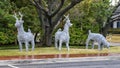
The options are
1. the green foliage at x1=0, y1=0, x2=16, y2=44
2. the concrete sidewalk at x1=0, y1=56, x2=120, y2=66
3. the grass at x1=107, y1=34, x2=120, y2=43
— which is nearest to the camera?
the concrete sidewalk at x1=0, y1=56, x2=120, y2=66

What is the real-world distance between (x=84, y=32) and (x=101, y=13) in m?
2.56

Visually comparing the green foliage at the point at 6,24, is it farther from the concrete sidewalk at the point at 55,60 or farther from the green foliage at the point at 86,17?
the concrete sidewalk at the point at 55,60

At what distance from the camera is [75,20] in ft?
103

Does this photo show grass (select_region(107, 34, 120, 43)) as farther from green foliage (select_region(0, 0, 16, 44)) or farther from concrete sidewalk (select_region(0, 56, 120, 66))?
concrete sidewalk (select_region(0, 56, 120, 66))

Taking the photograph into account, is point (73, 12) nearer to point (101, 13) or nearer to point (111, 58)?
point (101, 13)

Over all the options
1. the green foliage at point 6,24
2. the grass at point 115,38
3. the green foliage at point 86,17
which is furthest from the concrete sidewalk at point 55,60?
the grass at point 115,38

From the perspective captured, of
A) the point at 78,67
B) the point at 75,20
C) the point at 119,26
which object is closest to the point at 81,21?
the point at 75,20

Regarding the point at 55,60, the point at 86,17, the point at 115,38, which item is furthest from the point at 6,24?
the point at 115,38

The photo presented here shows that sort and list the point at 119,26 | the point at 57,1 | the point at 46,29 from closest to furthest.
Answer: the point at 46,29 < the point at 57,1 < the point at 119,26

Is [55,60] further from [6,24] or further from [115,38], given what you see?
[115,38]

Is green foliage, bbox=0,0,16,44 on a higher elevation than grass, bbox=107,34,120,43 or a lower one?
higher

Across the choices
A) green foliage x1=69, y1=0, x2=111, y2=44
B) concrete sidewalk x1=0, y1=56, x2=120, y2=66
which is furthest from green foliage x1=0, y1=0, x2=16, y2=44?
concrete sidewalk x1=0, y1=56, x2=120, y2=66

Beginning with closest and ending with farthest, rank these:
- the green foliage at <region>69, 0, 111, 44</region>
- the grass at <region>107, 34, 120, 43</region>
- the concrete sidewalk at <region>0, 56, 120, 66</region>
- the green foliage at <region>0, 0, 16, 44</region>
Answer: the concrete sidewalk at <region>0, 56, 120, 66</region>, the green foliage at <region>0, 0, 16, 44</region>, the green foliage at <region>69, 0, 111, 44</region>, the grass at <region>107, 34, 120, 43</region>

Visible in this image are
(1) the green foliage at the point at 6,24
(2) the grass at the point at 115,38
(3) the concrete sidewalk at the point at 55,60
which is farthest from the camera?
(2) the grass at the point at 115,38
